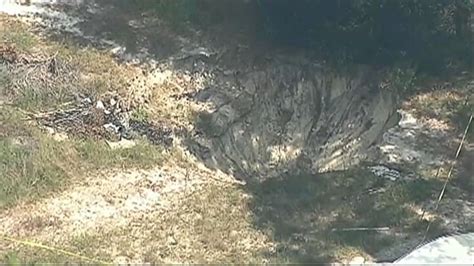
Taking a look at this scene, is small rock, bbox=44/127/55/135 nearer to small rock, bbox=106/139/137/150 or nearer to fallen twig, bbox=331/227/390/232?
small rock, bbox=106/139/137/150

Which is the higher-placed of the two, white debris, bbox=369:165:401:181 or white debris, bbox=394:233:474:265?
white debris, bbox=394:233:474:265

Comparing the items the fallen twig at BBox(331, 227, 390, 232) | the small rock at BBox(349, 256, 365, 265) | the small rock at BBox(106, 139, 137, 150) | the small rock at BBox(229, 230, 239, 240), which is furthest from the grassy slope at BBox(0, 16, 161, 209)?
the small rock at BBox(349, 256, 365, 265)

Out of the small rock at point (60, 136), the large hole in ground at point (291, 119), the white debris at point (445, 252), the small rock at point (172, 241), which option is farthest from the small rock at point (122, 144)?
the white debris at point (445, 252)

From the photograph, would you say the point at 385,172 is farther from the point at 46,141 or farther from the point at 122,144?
the point at 46,141

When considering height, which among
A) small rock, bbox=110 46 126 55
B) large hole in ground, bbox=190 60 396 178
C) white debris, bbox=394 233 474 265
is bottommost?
large hole in ground, bbox=190 60 396 178

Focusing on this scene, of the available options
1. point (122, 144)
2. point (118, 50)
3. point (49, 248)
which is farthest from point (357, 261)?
point (118, 50)

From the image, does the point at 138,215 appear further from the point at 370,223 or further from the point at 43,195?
the point at 370,223

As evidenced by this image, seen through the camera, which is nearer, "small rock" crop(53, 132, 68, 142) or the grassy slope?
the grassy slope

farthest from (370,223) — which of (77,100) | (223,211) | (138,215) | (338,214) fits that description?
(77,100)
